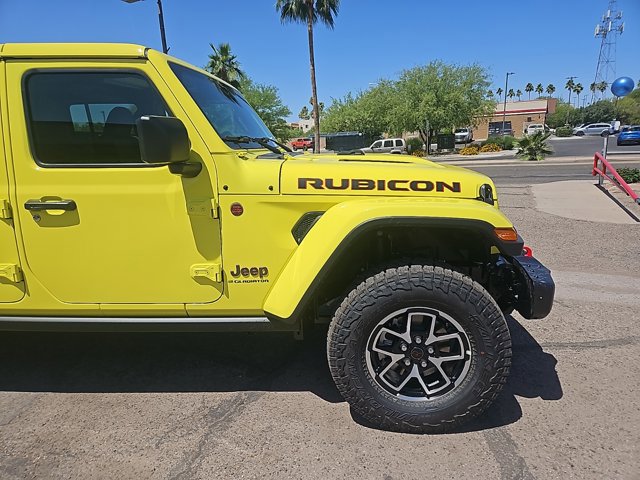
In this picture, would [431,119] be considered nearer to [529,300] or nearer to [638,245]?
[638,245]

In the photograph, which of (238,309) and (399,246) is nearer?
(238,309)

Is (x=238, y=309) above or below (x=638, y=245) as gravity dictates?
above

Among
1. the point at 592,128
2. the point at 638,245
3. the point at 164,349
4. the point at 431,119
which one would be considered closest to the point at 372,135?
the point at 431,119

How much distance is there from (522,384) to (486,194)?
1.29 m

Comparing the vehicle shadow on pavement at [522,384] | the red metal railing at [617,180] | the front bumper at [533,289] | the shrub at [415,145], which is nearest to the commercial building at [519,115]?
the shrub at [415,145]

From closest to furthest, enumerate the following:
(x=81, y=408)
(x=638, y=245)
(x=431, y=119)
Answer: (x=81, y=408) → (x=638, y=245) → (x=431, y=119)

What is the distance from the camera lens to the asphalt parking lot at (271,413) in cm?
208

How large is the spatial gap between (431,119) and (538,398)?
108 feet

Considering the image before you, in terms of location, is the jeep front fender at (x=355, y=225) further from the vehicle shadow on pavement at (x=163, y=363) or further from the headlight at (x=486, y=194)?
the vehicle shadow on pavement at (x=163, y=363)

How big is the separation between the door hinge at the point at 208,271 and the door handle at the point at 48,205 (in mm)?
737

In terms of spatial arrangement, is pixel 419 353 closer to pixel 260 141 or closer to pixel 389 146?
pixel 260 141

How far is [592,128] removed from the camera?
59906 mm

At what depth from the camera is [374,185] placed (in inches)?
90.3

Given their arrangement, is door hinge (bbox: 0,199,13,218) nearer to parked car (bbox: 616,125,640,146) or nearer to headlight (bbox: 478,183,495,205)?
headlight (bbox: 478,183,495,205)
